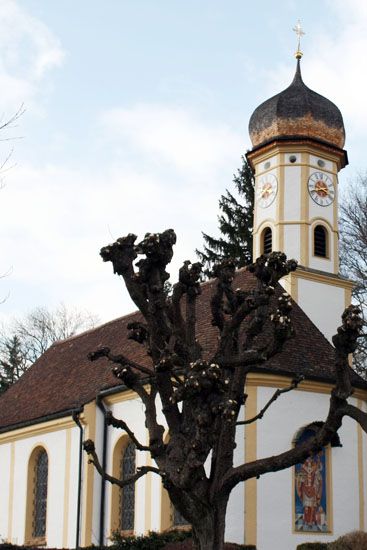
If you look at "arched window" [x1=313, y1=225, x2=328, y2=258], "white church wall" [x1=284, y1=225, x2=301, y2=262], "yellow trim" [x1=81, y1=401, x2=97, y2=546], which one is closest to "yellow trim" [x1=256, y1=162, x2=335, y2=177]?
"arched window" [x1=313, y1=225, x2=328, y2=258]

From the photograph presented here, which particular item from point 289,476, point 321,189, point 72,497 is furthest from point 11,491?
point 321,189

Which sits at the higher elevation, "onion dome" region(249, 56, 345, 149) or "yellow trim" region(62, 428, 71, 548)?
"onion dome" region(249, 56, 345, 149)

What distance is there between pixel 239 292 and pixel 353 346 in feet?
8.30

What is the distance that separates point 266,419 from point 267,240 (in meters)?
7.08

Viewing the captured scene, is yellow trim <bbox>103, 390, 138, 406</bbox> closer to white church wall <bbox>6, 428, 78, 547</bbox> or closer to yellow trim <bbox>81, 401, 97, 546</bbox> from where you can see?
yellow trim <bbox>81, 401, 97, 546</bbox>

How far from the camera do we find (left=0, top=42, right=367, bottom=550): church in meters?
22.7

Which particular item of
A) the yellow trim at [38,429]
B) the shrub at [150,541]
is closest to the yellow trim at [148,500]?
the shrub at [150,541]

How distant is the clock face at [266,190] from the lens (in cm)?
2812

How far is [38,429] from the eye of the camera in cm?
2895

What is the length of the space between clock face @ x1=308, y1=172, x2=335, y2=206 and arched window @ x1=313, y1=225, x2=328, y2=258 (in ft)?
2.58

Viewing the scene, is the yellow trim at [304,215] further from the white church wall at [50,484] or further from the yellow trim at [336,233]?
the white church wall at [50,484]

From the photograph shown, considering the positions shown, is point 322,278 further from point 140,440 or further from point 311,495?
point 140,440

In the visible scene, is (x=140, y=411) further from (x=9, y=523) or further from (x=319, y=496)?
(x=9, y=523)

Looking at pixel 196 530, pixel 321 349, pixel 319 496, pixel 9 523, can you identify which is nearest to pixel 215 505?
pixel 196 530
